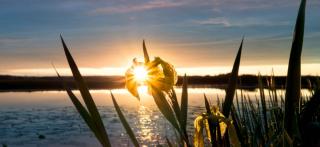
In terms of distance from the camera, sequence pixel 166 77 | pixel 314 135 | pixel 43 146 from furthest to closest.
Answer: pixel 43 146 → pixel 166 77 → pixel 314 135

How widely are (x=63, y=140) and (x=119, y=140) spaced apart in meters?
1.98

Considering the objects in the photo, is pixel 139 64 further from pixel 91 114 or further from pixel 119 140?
pixel 119 140

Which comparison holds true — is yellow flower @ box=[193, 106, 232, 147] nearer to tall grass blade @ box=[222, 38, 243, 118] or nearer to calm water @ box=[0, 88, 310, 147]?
tall grass blade @ box=[222, 38, 243, 118]

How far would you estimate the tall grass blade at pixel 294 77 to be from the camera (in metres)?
1.41

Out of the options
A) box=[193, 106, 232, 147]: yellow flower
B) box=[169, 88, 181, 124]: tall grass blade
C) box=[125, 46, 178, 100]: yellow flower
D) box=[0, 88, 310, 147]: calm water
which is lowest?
box=[0, 88, 310, 147]: calm water

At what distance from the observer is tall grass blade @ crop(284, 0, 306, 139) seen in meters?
1.41

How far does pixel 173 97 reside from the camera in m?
1.37

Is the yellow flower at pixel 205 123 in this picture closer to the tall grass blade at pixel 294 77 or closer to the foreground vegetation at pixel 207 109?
the foreground vegetation at pixel 207 109

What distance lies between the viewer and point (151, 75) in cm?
149

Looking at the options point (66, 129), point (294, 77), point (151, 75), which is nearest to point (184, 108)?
point (151, 75)

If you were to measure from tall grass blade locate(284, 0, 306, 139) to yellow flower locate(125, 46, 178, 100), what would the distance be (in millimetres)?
385

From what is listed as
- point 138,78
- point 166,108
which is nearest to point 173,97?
point 166,108

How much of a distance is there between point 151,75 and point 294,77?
18.9 inches

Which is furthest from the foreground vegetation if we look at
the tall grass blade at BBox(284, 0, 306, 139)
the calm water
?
the calm water
